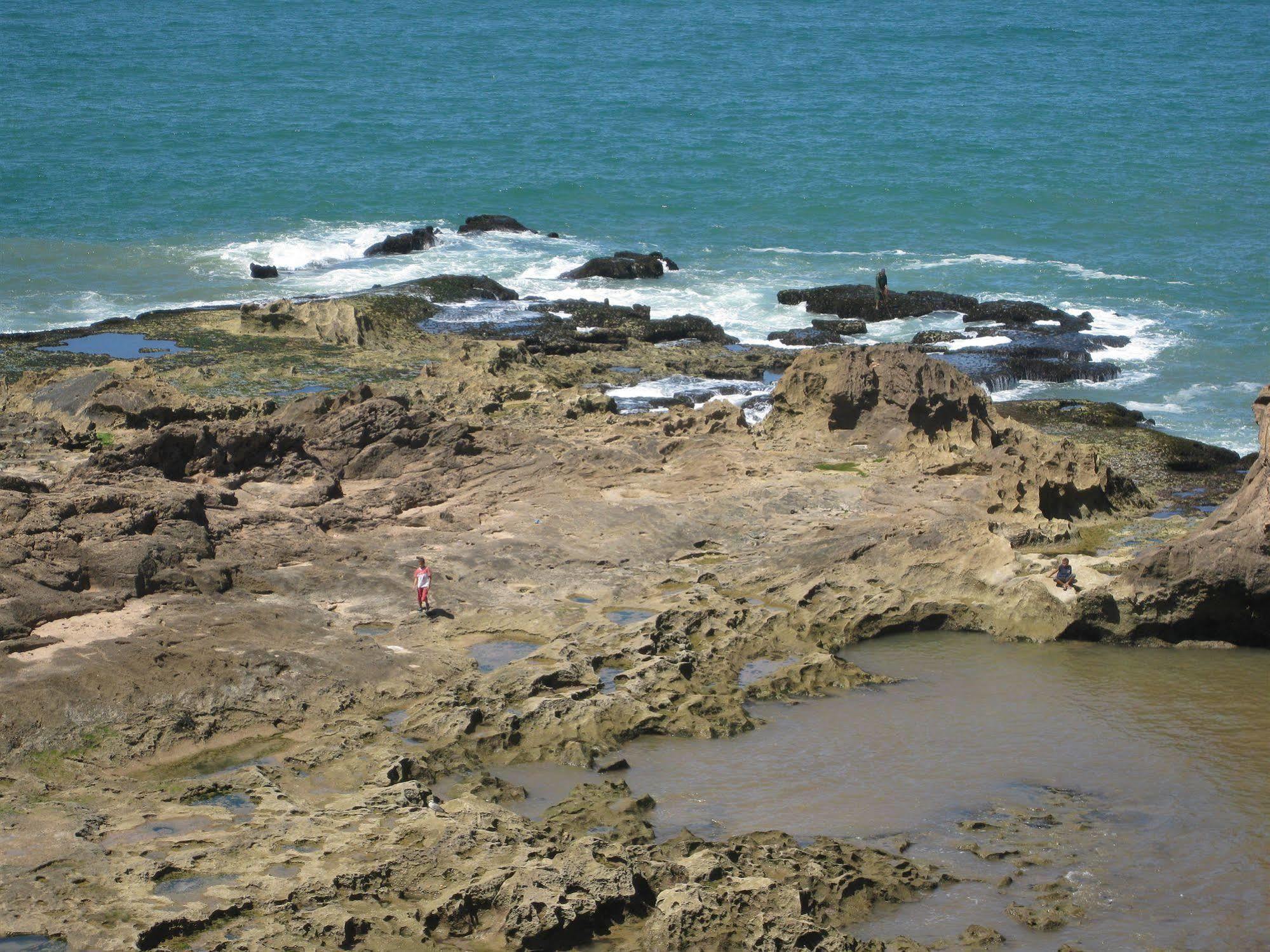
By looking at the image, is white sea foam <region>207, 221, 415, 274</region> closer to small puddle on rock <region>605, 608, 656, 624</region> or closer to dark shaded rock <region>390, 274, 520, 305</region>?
dark shaded rock <region>390, 274, 520, 305</region>

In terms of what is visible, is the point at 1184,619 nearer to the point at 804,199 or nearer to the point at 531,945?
the point at 531,945

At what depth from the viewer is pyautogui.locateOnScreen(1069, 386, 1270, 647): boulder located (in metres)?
17.0

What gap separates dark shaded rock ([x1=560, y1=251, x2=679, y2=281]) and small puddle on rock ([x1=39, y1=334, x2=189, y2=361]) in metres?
12.7

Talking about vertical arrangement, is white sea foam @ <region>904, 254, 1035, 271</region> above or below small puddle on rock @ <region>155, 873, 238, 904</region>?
above

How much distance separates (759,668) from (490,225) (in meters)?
34.4

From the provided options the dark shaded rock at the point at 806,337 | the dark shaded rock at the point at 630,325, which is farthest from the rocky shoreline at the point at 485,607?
the dark shaded rock at the point at 806,337

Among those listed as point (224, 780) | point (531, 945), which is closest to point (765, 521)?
point (224, 780)

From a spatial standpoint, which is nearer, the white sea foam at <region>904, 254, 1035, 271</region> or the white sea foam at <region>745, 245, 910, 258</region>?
the white sea foam at <region>904, 254, 1035, 271</region>

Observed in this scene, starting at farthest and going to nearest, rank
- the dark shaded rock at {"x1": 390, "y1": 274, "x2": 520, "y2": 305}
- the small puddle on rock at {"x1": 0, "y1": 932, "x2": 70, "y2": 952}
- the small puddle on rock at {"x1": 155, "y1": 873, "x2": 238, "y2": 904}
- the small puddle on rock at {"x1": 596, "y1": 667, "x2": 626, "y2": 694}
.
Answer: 1. the dark shaded rock at {"x1": 390, "y1": 274, "x2": 520, "y2": 305}
2. the small puddle on rock at {"x1": 596, "y1": 667, "x2": 626, "y2": 694}
3. the small puddle on rock at {"x1": 155, "y1": 873, "x2": 238, "y2": 904}
4. the small puddle on rock at {"x1": 0, "y1": 932, "x2": 70, "y2": 952}

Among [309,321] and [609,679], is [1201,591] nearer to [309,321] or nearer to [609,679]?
[609,679]

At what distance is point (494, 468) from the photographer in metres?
22.2

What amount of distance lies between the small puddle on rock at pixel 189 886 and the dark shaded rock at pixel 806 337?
2471 centimetres

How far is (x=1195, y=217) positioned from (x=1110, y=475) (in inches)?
1187

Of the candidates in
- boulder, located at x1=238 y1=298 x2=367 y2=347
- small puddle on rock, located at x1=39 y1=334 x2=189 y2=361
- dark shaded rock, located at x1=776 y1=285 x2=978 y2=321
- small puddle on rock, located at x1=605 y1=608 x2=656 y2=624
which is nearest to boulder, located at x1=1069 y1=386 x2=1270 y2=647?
small puddle on rock, located at x1=605 y1=608 x2=656 y2=624
